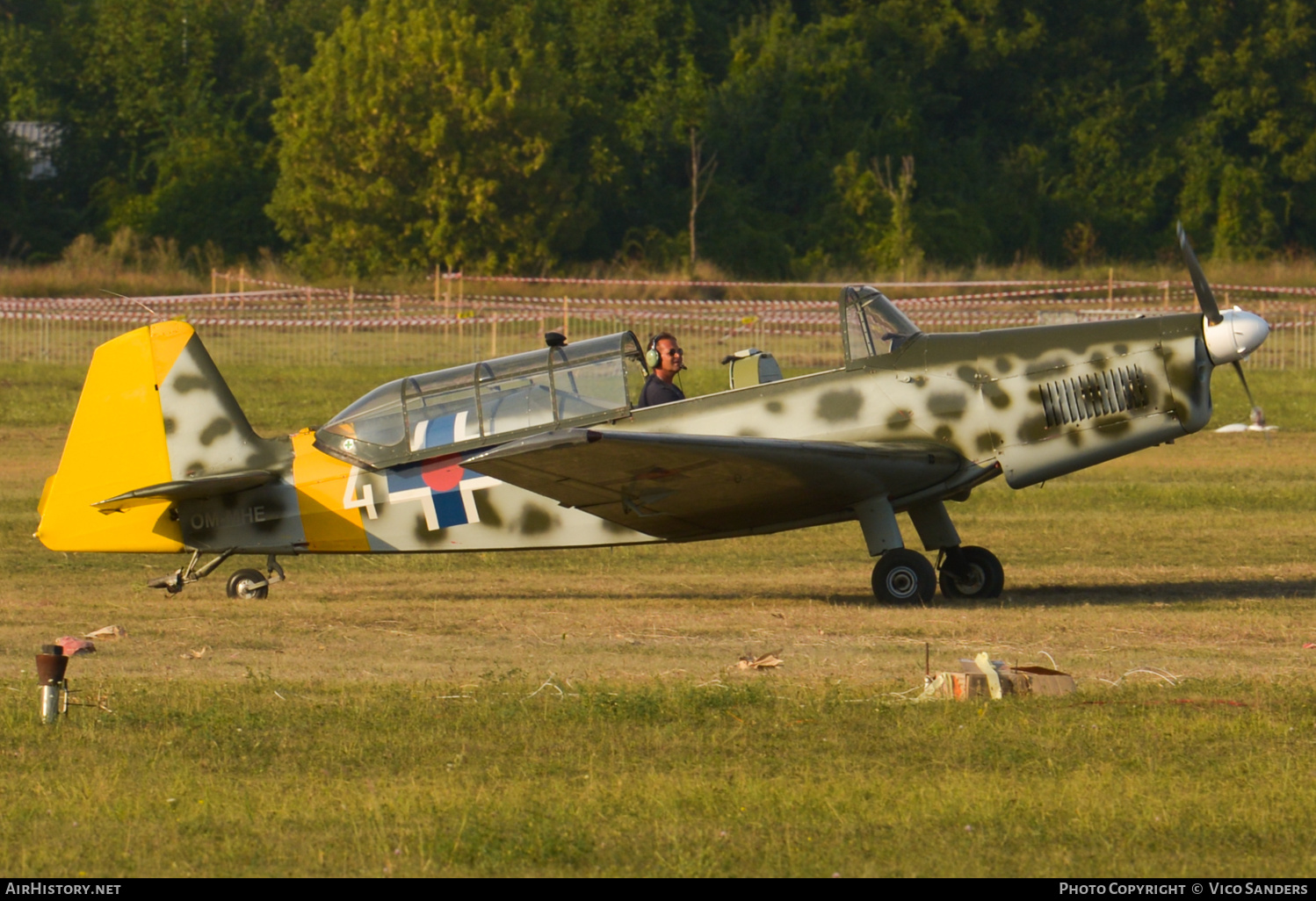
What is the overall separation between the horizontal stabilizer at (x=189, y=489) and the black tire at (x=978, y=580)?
485cm

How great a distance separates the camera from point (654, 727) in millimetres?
7910

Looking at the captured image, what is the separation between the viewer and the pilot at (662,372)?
11.9 metres

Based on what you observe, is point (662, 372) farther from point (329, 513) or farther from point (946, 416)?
point (329, 513)

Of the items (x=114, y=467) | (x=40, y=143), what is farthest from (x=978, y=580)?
(x=40, y=143)

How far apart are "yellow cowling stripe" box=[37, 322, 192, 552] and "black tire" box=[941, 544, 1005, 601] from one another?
18.0 feet

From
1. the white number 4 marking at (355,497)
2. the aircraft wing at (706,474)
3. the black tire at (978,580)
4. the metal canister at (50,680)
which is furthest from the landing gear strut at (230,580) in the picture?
the black tire at (978,580)

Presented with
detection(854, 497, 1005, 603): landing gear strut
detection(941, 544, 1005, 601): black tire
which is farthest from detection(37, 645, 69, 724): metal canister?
detection(941, 544, 1005, 601): black tire

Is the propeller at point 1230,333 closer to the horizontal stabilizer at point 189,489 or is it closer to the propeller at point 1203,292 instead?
the propeller at point 1203,292

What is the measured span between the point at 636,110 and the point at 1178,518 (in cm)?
4265

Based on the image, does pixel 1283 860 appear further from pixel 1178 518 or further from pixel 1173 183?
pixel 1173 183

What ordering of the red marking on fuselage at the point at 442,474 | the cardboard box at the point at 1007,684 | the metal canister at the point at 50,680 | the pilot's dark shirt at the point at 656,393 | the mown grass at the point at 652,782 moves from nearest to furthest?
the mown grass at the point at 652,782 → the metal canister at the point at 50,680 → the cardboard box at the point at 1007,684 → the pilot's dark shirt at the point at 656,393 → the red marking on fuselage at the point at 442,474

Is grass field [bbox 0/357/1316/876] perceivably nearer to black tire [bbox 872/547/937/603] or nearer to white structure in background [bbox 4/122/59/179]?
A: black tire [bbox 872/547/937/603]

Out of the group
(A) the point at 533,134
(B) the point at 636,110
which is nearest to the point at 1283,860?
(A) the point at 533,134

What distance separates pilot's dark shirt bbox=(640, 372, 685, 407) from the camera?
11.9 m
